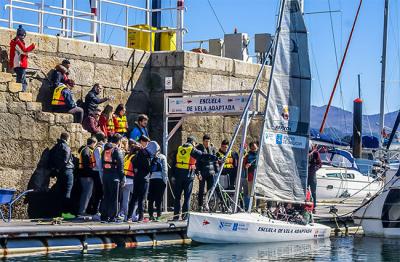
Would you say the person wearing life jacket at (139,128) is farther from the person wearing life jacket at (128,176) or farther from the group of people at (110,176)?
the person wearing life jacket at (128,176)

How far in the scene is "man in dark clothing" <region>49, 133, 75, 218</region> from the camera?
2408 cm

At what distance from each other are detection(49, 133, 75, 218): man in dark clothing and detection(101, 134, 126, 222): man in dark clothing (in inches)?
42.0

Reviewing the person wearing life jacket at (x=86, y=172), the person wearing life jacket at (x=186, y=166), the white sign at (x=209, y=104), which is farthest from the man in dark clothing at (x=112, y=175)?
the white sign at (x=209, y=104)

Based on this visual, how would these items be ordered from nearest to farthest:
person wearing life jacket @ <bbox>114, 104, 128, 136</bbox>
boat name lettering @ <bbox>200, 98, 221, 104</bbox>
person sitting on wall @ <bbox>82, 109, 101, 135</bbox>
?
person sitting on wall @ <bbox>82, 109, 101, 135</bbox> < person wearing life jacket @ <bbox>114, 104, 128, 136</bbox> < boat name lettering @ <bbox>200, 98, 221, 104</bbox>

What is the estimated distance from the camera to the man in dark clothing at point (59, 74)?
25.5 meters

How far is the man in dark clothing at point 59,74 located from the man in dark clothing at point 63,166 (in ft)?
6.14

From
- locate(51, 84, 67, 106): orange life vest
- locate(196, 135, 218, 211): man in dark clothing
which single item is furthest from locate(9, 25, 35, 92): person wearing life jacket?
locate(196, 135, 218, 211): man in dark clothing

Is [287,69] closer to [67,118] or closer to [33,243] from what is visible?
[67,118]

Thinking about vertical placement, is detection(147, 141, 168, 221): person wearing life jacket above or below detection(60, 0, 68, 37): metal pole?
below

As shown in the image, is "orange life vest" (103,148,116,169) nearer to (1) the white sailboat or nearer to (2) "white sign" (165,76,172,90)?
(1) the white sailboat

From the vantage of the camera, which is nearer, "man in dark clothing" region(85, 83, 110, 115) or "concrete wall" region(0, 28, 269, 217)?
"concrete wall" region(0, 28, 269, 217)

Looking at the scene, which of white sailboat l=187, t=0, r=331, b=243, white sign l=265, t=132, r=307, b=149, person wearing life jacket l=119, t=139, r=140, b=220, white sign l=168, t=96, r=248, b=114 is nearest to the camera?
person wearing life jacket l=119, t=139, r=140, b=220

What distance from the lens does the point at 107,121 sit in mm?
26156

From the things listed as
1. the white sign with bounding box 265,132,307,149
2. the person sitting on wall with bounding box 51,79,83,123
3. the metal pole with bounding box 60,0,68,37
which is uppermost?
the metal pole with bounding box 60,0,68,37
